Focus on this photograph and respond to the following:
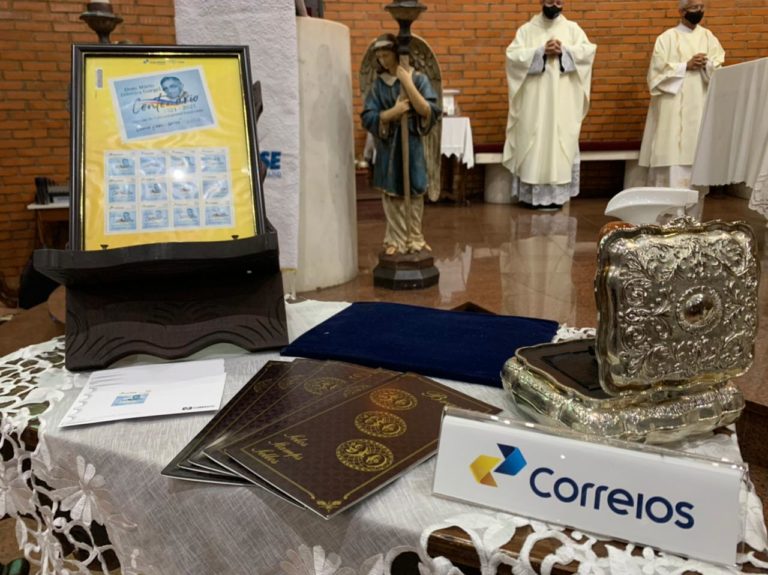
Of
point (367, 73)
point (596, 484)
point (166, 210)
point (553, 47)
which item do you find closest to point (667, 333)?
point (596, 484)

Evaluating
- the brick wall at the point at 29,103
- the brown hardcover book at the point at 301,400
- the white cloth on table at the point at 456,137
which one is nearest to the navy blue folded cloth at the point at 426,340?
the brown hardcover book at the point at 301,400

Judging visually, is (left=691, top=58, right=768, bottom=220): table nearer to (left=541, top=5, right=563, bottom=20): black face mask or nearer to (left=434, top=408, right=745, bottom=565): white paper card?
(left=541, top=5, right=563, bottom=20): black face mask

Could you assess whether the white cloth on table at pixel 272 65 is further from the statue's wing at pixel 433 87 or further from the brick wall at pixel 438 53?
the brick wall at pixel 438 53

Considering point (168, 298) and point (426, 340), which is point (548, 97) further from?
point (168, 298)

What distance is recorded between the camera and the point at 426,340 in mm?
1151

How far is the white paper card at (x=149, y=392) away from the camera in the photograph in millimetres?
874

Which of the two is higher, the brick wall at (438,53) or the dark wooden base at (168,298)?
the brick wall at (438,53)

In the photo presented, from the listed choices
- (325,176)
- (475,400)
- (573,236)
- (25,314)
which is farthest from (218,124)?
(573,236)

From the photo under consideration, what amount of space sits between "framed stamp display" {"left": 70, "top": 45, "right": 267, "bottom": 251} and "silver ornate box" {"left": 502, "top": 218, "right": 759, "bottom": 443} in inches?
27.8

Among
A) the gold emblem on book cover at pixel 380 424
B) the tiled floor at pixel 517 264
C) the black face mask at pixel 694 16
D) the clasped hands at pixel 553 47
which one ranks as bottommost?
the tiled floor at pixel 517 264

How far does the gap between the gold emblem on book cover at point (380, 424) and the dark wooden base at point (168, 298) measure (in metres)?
0.35

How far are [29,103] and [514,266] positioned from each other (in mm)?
4201

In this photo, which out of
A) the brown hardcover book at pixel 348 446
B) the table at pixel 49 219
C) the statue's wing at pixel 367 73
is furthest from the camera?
the table at pixel 49 219

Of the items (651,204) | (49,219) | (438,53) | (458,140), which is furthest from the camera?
(438,53)
